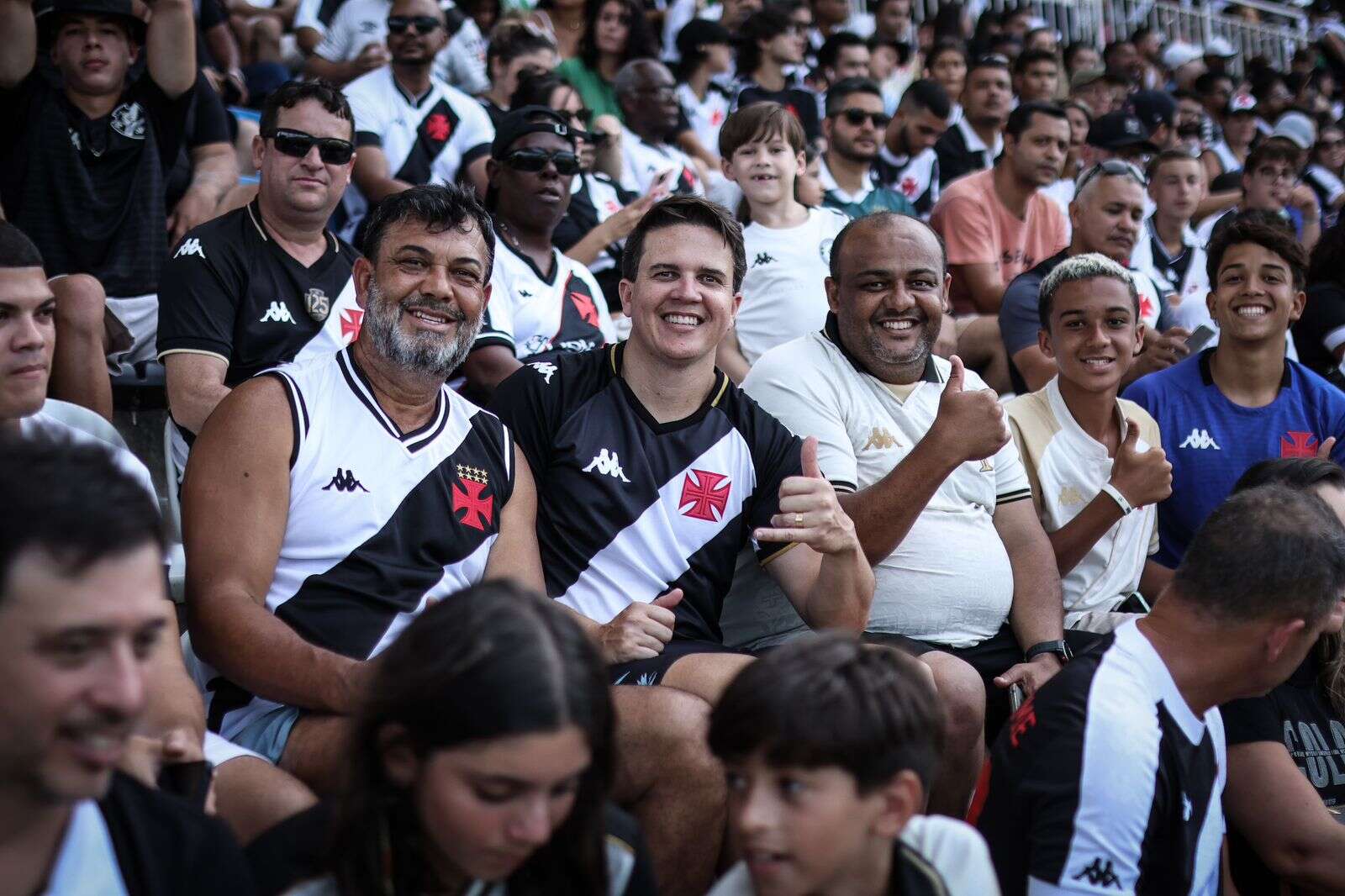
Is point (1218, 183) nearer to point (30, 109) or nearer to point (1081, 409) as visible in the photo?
point (1081, 409)

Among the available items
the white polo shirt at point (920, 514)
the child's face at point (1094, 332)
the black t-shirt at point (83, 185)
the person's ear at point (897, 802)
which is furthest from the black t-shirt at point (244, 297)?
the person's ear at point (897, 802)

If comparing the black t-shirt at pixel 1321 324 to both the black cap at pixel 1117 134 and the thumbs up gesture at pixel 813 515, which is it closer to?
the black cap at pixel 1117 134

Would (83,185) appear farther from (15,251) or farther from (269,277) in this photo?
(15,251)

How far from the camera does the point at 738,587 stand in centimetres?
424

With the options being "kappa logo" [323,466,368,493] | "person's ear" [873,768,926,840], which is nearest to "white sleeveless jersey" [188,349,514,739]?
"kappa logo" [323,466,368,493]

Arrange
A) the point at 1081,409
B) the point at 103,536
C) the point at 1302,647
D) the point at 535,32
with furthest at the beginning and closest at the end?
the point at 535,32 → the point at 1081,409 → the point at 1302,647 → the point at 103,536

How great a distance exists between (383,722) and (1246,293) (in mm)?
4303

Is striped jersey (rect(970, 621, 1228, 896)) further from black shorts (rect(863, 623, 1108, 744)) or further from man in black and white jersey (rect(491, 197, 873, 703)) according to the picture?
black shorts (rect(863, 623, 1108, 744))

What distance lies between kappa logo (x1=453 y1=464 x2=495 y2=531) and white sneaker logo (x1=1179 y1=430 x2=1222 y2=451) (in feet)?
9.55

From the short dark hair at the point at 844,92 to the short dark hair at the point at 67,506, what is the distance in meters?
6.42

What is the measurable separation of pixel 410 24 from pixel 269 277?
2.90 m

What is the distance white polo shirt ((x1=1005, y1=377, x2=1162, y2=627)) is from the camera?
4.80m

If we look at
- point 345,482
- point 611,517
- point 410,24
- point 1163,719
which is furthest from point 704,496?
point 410,24

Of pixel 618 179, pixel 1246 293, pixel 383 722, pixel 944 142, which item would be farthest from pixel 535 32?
pixel 383 722
